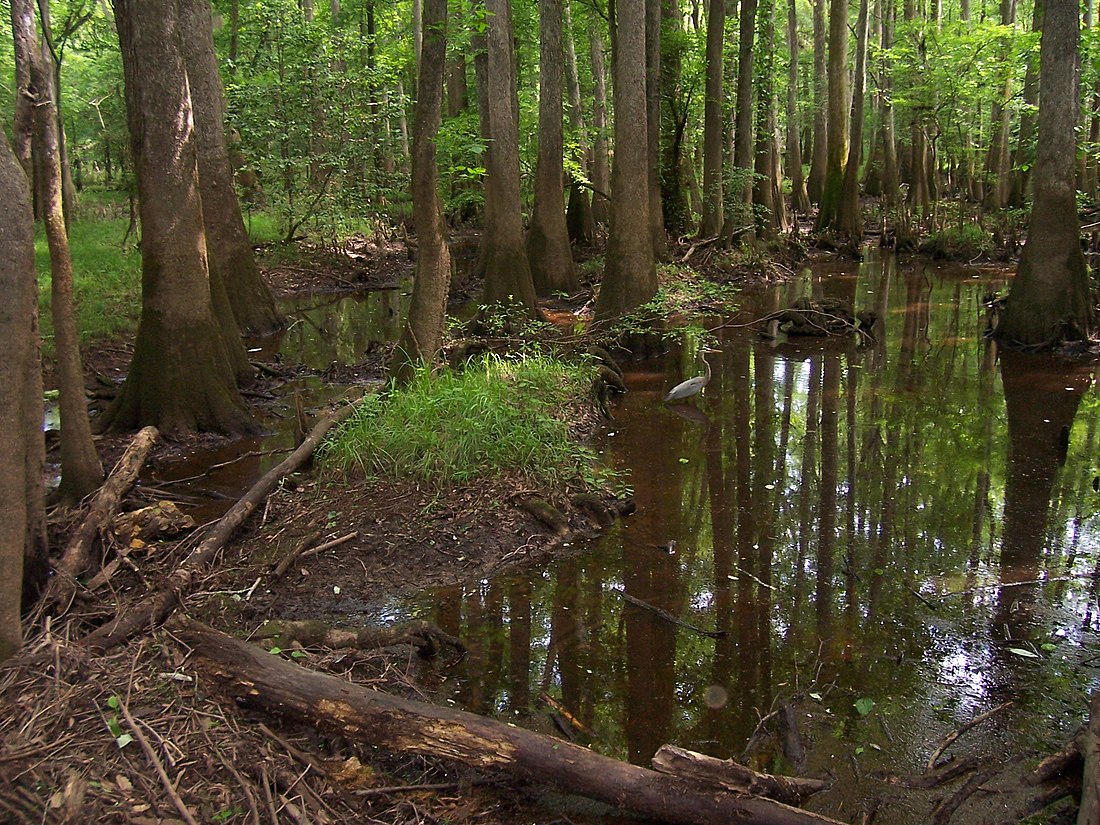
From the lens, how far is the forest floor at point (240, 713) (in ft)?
10.2

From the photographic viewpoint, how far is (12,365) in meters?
3.78

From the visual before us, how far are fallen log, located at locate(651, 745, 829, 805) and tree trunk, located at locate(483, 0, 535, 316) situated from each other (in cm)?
1031

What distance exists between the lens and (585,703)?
14.1 feet

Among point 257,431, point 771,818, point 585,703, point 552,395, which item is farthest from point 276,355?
point 771,818

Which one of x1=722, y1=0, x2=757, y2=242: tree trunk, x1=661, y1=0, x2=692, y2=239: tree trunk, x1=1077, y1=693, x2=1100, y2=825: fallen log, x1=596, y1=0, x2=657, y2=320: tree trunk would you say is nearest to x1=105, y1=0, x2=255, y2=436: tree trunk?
x1=596, y1=0, x2=657, y2=320: tree trunk

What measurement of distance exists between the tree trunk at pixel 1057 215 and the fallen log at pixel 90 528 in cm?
1125

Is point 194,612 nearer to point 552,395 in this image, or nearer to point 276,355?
point 552,395

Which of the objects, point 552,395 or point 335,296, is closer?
point 552,395

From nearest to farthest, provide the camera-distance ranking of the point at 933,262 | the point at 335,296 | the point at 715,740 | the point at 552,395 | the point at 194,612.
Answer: the point at 715,740, the point at 194,612, the point at 552,395, the point at 335,296, the point at 933,262

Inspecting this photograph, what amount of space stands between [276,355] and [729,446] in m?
6.94

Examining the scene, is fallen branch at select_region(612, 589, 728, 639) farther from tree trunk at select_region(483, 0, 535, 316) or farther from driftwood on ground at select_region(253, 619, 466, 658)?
tree trunk at select_region(483, 0, 535, 316)

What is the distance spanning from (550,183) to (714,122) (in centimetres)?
531

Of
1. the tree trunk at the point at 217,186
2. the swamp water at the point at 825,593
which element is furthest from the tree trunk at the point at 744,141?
the tree trunk at the point at 217,186

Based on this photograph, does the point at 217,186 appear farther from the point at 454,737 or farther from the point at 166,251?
the point at 454,737
